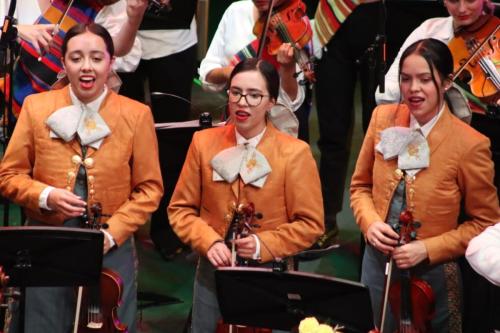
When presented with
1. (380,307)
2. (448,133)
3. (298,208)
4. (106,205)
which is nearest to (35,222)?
(106,205)

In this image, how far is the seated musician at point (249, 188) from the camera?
412cm

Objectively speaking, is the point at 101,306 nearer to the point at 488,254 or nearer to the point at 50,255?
the point at 50,255

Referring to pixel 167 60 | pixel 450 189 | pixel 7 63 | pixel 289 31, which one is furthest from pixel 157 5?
pixel 450 189

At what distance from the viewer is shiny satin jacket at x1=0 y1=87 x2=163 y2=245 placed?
13.6 feet

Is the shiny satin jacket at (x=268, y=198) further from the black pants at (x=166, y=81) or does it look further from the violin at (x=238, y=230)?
the black pants at (x=166, y=81)

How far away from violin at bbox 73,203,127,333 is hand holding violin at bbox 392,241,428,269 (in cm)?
109

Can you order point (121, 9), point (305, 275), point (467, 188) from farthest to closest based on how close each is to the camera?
1. point (121, 9)
2. point (467, 188)
3. point (305, 275)

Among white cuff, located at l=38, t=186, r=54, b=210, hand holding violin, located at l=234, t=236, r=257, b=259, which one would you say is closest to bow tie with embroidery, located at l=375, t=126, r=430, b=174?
hand holding violin, located at l=234, t=236, r=257, b=259

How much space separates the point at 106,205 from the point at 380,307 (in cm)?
119

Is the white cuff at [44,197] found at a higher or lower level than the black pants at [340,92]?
lower

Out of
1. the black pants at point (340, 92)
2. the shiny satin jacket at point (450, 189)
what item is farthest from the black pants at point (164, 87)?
the shiny satin jacket at point (450, 189)

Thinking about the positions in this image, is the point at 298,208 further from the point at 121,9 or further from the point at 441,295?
the point at 121,9

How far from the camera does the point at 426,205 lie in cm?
411

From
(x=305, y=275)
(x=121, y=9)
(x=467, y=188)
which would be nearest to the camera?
(x=305, y=275)
